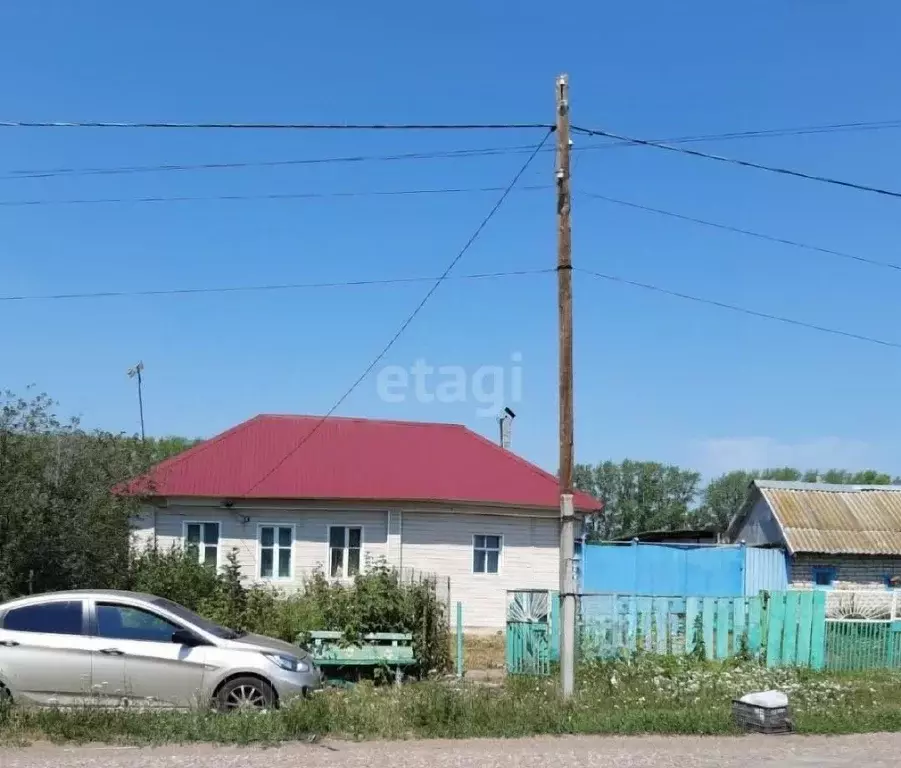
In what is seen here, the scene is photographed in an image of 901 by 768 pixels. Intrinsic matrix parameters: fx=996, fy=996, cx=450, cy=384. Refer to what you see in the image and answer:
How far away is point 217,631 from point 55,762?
262 centimetres

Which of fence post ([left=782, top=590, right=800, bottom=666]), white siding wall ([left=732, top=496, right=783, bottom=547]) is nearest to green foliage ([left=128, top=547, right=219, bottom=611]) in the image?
fence post ([left=782, top=590, right=800, bottom=666])

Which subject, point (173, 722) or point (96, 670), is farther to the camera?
point (96, 670)

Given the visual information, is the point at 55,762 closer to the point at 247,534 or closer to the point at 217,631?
the point at 217,631

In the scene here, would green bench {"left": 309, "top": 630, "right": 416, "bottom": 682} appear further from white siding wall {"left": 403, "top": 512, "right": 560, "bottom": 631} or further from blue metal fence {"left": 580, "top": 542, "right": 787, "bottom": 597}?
blue metal fence {"left": 580, "top": 542, "right": 787, "bottom": 597}

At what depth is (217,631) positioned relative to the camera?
10.6 metres

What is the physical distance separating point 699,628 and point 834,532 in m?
14.6

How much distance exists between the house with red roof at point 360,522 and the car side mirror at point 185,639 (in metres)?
11.1

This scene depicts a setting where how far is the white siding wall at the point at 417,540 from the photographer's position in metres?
21.8

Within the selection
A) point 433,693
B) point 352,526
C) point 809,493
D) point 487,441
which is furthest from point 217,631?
point 809,493

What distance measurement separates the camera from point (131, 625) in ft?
34.1

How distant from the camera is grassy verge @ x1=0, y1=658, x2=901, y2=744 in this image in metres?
9.13

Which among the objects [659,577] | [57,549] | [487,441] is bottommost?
[659,577]

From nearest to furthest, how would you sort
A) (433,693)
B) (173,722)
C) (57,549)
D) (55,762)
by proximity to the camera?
(55,762) < (173,722) < (433,693) < (57,549)

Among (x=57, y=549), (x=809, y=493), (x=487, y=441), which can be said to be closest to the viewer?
(x=57, y=549)
